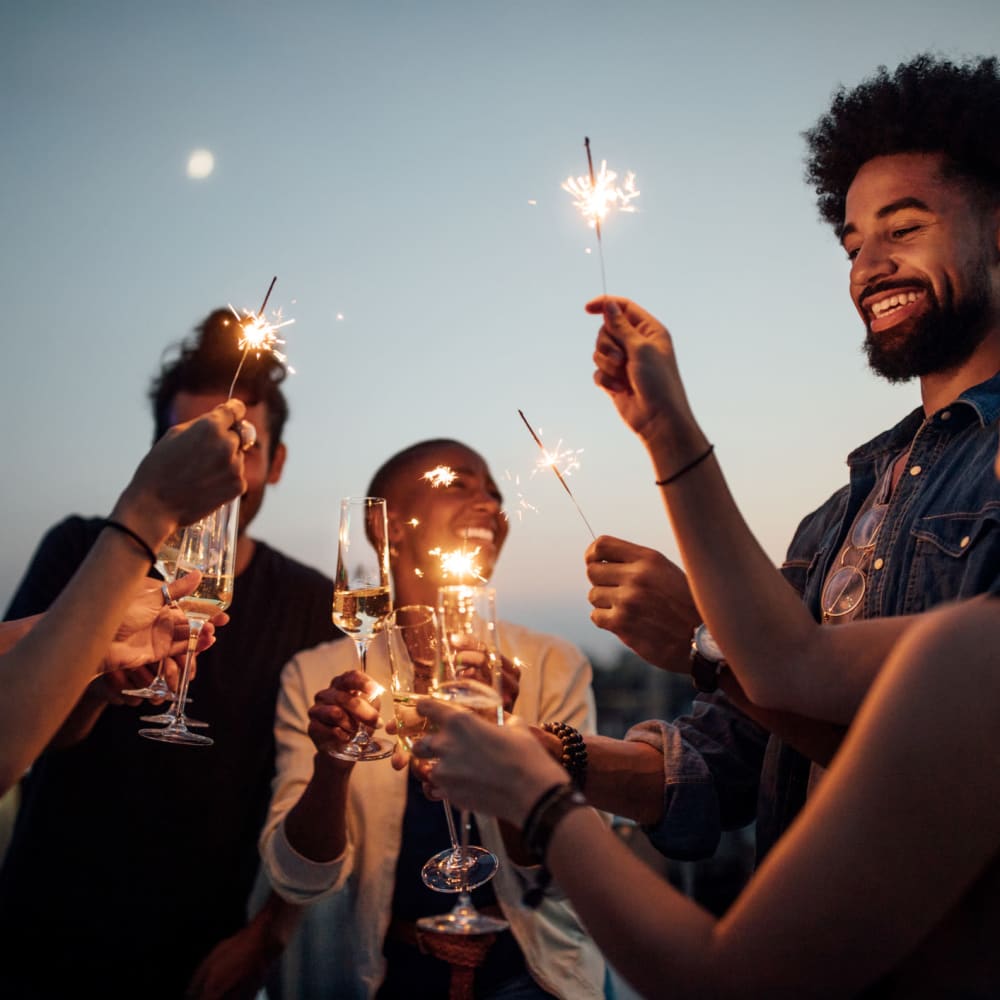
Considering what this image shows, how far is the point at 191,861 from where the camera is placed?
3.93 metres

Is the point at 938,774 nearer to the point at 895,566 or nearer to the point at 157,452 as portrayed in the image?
the point at 895,566

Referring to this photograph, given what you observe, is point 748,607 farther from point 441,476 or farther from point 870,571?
point 441,476

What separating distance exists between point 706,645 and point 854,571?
59 centimetres

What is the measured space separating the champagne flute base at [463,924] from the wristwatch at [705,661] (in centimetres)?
79

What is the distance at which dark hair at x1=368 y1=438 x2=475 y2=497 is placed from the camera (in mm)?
4988

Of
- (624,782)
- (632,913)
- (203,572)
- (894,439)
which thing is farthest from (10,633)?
(894,439)

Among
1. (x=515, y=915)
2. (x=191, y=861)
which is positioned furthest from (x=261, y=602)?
(x=515, y=915)

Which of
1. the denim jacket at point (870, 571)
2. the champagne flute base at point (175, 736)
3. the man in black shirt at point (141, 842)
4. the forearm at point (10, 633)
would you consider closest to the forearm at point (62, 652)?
the champagne flute base at point (175, 736)

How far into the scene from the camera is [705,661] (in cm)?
237

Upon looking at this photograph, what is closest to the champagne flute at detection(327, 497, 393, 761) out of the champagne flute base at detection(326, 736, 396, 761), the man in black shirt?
the champagne flute base at detection(326, 736, 396, 761)

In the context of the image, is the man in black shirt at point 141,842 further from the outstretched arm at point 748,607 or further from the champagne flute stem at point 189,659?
the outstretched arm at point 748,607

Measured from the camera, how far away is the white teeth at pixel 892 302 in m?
2.76

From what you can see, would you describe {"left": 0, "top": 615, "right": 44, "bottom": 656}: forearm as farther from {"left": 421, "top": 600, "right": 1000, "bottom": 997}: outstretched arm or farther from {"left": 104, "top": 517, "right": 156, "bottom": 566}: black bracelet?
{"left": 421, "top": 600, "right": 1000, "bottom": 997}: outstretched arm

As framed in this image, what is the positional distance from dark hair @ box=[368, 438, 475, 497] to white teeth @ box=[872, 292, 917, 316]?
257 cm
